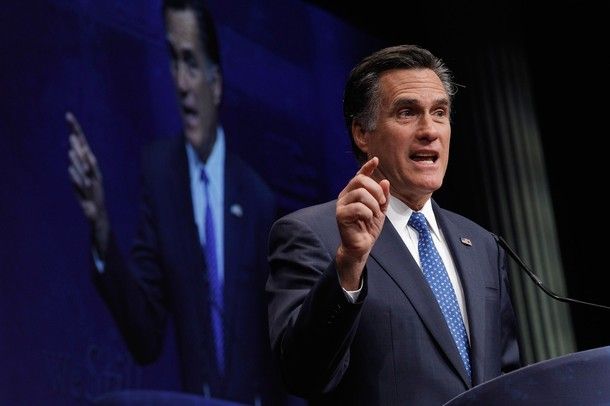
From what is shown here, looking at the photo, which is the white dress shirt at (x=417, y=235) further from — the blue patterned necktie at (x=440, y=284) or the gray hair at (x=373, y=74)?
the gray hair at (x=373, y=74)

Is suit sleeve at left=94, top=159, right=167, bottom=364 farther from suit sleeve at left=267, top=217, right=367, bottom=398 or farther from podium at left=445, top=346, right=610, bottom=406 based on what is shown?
podium at left=445, top=346, right=610, bottom=406

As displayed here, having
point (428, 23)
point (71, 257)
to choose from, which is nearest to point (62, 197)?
point (71, 257)

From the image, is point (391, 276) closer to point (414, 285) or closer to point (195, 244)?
point (414, 285)

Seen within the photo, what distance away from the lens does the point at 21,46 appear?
3143 millimetres

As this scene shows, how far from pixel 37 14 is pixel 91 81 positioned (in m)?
0.27

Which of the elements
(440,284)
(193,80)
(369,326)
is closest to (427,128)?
(440,284)

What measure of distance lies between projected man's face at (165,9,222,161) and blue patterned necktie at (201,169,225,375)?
0.49 ft

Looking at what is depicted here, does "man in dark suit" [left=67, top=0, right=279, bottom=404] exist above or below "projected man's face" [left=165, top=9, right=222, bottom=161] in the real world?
below

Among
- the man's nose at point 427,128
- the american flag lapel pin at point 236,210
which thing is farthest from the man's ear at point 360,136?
the american flag lapel pin at point 236,210

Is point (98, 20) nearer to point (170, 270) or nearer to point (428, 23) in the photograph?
point (170, 270)

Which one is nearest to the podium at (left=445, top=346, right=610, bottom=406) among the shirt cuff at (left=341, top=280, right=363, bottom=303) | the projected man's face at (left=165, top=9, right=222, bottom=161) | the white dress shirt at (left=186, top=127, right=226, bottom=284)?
the shirt cuff at (left=341, top=280, right=363, bottom=303)

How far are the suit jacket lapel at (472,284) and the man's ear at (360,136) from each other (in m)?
0.19

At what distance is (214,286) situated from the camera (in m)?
3.63

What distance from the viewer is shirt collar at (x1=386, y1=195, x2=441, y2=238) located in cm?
201
